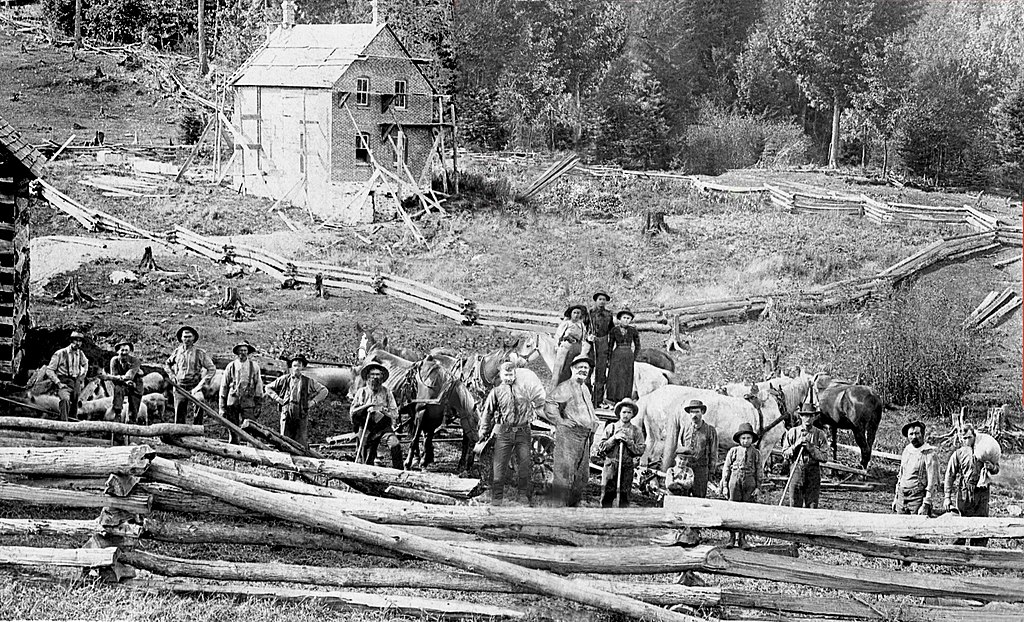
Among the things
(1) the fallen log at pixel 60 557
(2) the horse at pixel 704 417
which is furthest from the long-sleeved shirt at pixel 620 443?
(1) the fallen log at pixel 60 557

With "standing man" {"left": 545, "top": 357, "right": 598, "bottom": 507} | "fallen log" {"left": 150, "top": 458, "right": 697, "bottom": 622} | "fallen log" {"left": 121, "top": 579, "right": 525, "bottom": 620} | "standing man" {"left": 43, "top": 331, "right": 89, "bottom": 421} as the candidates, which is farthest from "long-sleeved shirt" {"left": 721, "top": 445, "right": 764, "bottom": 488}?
"standing man" {"left": 43, "top": 331, "right": 89, "bottom": 421}

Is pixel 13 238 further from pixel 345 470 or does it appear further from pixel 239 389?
pixel 345 470

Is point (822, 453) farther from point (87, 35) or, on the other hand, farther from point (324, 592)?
point (87, 35)

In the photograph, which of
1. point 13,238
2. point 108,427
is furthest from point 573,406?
point 13,238

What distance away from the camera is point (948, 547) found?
32.7ft

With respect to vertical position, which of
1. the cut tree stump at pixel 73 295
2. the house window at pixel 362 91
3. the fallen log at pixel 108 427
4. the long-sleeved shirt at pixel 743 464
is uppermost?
the house window at pixel 362 91

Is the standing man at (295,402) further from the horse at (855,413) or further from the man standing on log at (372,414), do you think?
the horse at (855,413)

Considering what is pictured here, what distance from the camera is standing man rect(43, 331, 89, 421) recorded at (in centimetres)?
1499

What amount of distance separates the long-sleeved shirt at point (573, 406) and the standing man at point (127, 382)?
5.59 meters

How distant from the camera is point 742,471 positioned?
13.5 meters

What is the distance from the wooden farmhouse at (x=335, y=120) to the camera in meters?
26.6

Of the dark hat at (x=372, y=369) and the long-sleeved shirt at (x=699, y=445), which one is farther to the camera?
the dark hat at (x=372, y=369)

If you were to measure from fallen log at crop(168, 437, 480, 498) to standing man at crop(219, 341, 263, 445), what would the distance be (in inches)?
162

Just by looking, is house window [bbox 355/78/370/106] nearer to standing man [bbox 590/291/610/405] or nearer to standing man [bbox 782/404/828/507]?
standing man [bbox 590/291/610/405]
